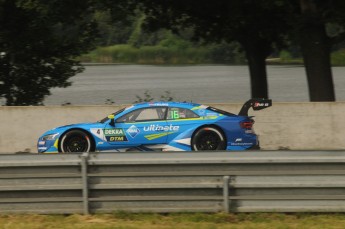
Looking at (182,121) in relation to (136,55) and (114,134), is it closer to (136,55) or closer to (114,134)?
(114,134)

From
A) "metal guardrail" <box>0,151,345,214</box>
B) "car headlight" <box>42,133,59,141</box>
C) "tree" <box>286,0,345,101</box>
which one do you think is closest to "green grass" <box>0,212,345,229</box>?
"metal guardrail" <box>0,151,345,214</box>

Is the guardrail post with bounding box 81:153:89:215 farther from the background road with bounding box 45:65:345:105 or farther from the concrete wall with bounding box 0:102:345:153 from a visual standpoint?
the background road with bounding box 45:65:345:105

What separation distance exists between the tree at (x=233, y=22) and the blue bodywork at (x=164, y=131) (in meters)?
9.08

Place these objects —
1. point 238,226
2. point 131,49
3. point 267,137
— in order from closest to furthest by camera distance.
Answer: point 238,226 < point 267,137 < point 131,49

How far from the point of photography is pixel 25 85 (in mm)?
24141

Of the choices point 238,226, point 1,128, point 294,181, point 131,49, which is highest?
point 131,49

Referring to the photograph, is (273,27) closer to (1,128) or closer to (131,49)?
(1,128)

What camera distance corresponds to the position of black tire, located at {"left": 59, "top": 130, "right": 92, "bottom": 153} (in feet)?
42.2

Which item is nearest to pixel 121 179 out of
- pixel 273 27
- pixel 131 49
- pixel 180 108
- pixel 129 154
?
pixel 129 154

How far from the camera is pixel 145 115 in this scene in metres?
13.0

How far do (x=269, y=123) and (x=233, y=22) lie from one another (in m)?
7.42

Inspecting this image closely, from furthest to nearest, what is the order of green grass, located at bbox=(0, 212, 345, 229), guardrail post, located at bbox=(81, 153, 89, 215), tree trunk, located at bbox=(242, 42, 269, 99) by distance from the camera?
tree trunk, located at bbox=(242, 42, 269, 99) < guardrail post, located at bbox=(81, 153, 89, 215) < green grass, located at bbox=(0, 212, 345, 229)

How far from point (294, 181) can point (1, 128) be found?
34.9 ft

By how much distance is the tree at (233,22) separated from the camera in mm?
22078
